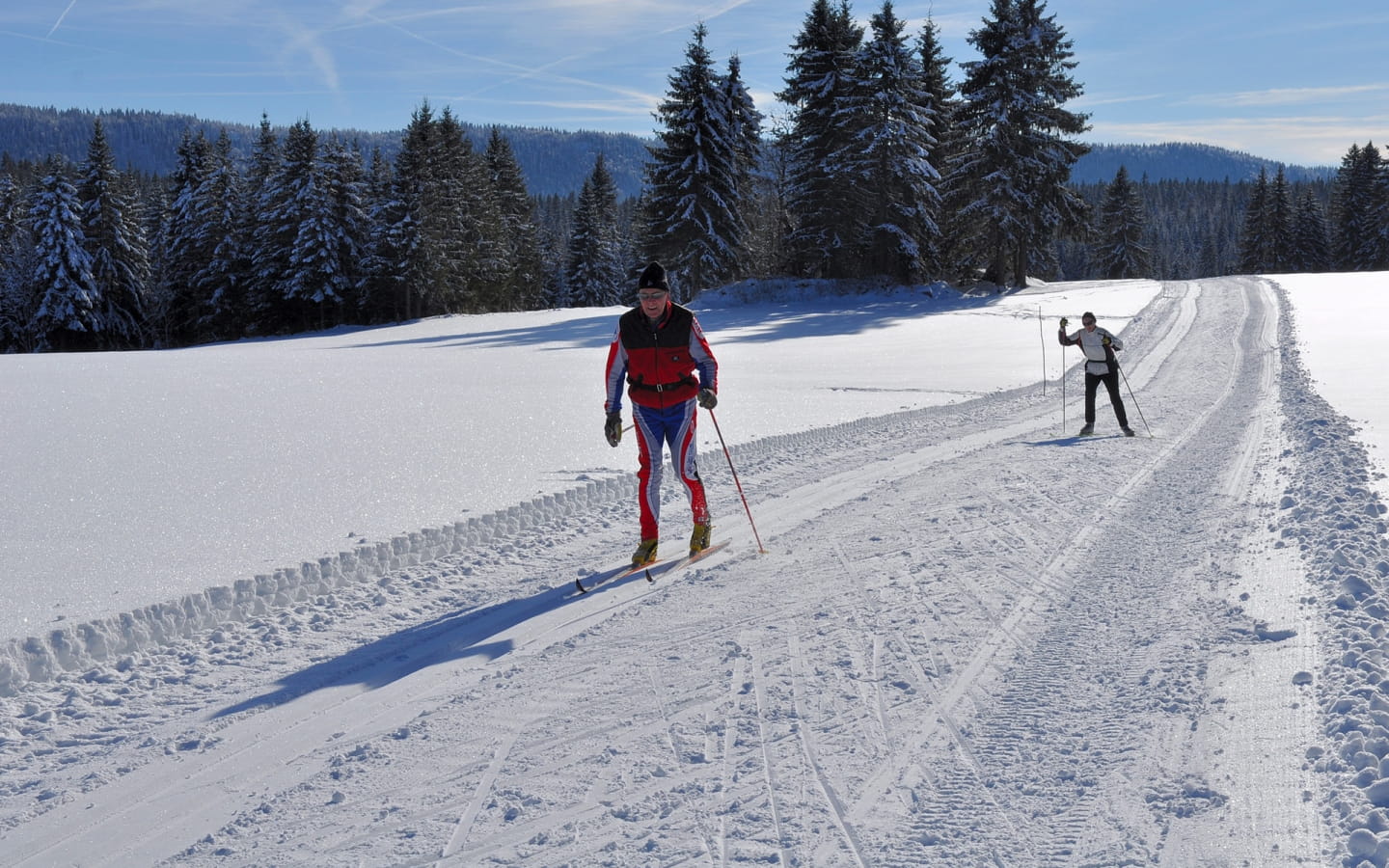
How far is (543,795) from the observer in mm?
3424

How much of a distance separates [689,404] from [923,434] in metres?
5.79

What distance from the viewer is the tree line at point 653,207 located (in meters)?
35.8

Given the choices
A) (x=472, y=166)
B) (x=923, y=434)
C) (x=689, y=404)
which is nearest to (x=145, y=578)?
(x=689, y=404)

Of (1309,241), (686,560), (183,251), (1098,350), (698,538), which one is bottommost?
(686,560)

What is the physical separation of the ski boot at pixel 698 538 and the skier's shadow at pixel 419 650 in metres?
0.92

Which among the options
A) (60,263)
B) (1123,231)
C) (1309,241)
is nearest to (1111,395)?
(60,263)

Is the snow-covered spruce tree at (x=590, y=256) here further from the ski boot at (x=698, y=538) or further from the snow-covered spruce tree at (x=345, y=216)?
the ski boot at (x=698, y=538)

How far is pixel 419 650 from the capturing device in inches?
196

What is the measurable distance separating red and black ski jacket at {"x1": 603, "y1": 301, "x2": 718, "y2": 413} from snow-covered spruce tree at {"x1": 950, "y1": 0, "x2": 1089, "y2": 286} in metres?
32.5

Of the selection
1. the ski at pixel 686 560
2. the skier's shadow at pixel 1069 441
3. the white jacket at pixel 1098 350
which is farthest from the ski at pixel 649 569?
the white jacket at pixel 1098 350

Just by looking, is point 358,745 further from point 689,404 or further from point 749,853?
point 689,404

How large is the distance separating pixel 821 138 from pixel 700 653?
3442 cm

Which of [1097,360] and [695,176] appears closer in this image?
[1097,360]

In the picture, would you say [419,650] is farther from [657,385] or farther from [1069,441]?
[1069,441]
